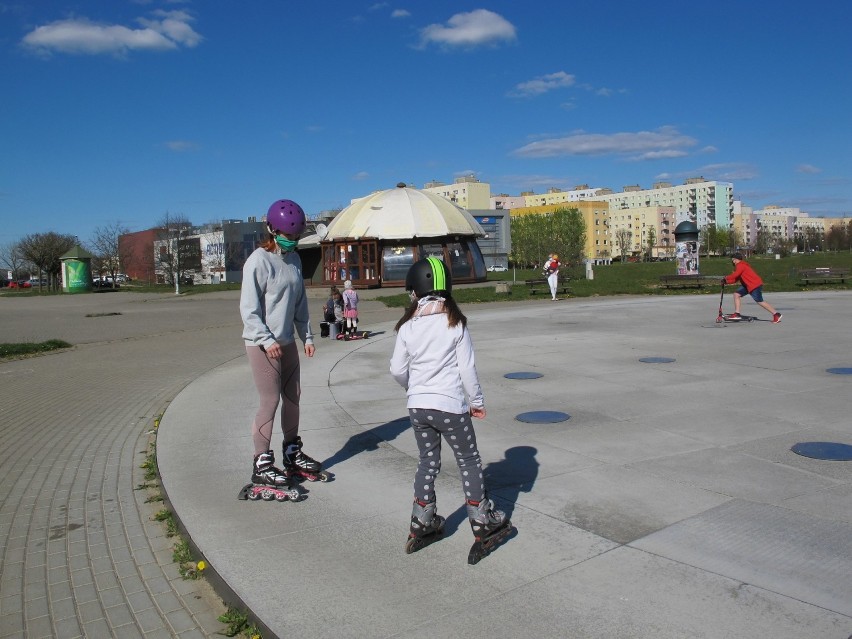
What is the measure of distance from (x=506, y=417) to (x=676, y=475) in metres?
2.39

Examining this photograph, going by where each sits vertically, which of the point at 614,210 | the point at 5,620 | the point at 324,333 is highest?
the point at 614,210

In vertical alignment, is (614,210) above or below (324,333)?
above

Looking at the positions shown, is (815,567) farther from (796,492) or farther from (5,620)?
(5,620)

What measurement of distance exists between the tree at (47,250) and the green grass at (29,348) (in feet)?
184

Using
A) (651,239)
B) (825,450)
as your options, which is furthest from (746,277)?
(651,239)

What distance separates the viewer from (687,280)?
28312 millimetres

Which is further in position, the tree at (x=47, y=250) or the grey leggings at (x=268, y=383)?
the tree at (x=47, y=250)

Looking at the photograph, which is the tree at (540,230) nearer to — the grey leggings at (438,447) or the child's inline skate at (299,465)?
the child's inline skate at (299,465)

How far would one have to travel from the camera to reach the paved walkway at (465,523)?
131 inches

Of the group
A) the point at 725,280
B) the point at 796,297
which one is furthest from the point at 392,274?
the point at 725,280

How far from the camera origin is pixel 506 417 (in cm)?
737

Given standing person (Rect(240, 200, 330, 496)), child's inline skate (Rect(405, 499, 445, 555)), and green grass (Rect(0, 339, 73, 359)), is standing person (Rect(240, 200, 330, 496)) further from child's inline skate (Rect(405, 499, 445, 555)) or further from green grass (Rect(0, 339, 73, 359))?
green grass (Rect(0, 339, 73, 359))

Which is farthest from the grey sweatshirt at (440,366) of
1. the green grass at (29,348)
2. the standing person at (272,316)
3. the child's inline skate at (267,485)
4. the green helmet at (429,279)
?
the green grass at (29,348)

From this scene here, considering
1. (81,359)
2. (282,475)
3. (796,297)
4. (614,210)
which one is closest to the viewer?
(282,475)
